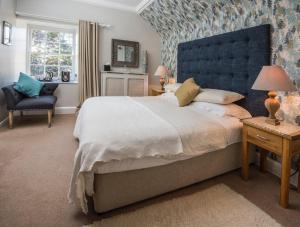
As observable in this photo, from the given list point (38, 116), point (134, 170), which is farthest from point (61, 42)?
point (134, 170)

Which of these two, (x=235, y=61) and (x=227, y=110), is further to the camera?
(x=235, y=61)

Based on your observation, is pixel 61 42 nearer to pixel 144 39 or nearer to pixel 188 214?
pixel 144 39

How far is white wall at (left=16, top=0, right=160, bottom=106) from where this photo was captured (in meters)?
4.11

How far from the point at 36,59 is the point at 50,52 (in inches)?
13.3

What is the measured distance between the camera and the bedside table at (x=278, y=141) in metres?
1.63

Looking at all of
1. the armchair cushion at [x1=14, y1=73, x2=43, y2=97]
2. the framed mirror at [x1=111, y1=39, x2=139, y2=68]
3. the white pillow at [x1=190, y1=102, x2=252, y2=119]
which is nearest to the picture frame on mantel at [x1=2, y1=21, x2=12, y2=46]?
the armchair cushion at [x1=14, y1=73, x2=43, y2=97]

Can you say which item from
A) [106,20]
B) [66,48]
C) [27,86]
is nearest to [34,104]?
[27,86]

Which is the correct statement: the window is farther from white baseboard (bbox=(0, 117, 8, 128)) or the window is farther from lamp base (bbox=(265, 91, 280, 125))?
lamp base (bbox=(265, 91, 280, 125))

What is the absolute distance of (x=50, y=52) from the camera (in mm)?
4527

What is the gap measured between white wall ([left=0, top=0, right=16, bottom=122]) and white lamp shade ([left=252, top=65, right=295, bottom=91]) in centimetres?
395

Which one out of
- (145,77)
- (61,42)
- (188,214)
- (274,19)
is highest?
(61,42)

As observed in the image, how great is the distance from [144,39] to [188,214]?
14.4 ft

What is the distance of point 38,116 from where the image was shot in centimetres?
432

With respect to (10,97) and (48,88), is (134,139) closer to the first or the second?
(10,97)
